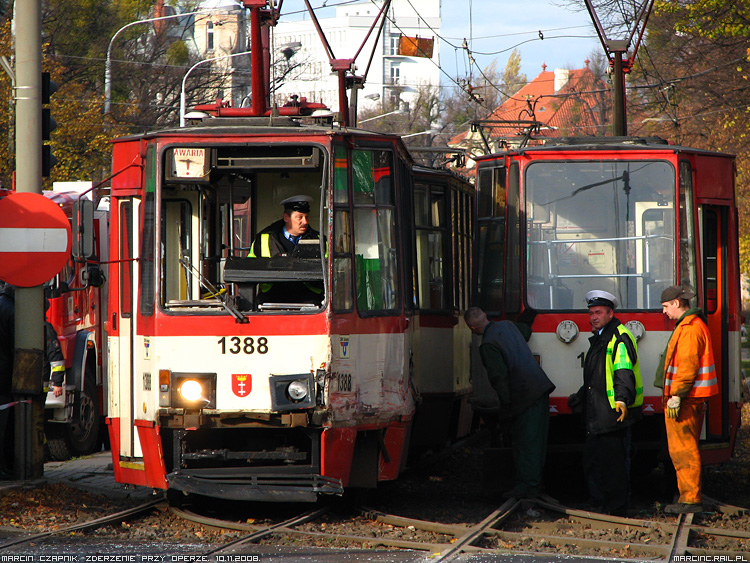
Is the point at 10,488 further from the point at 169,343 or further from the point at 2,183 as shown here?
the point at 2,183

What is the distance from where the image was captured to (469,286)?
44.8 feet

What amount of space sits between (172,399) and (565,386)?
11.9 feet

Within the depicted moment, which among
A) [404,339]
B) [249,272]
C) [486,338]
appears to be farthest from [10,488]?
[486,338]

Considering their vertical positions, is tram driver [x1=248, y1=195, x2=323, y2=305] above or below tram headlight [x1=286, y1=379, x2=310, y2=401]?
above

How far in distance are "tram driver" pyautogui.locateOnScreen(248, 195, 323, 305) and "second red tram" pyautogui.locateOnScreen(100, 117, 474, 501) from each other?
0.07ft

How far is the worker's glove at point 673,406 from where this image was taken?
8.98 metres

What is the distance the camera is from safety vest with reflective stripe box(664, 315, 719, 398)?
354 inches

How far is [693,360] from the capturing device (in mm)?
8953

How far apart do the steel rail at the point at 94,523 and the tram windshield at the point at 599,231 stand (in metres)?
3.79

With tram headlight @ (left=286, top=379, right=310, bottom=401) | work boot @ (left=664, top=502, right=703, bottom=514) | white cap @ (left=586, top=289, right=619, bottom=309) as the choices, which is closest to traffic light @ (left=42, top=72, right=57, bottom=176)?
tram headlight @ (left=286, top=379, right=310, bottom=401)

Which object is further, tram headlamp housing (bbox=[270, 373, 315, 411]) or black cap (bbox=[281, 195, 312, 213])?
black cap (bbox=[281, 195, 312, 213])

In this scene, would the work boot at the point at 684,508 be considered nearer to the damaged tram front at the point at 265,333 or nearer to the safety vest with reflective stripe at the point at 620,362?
the safety vest with reflective stripe at the point at 620,362

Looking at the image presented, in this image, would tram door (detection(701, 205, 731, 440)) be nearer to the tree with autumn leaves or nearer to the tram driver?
the tram driver

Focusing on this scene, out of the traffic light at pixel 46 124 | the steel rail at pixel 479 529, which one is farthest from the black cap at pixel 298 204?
the steel rail at pixel 479 529
